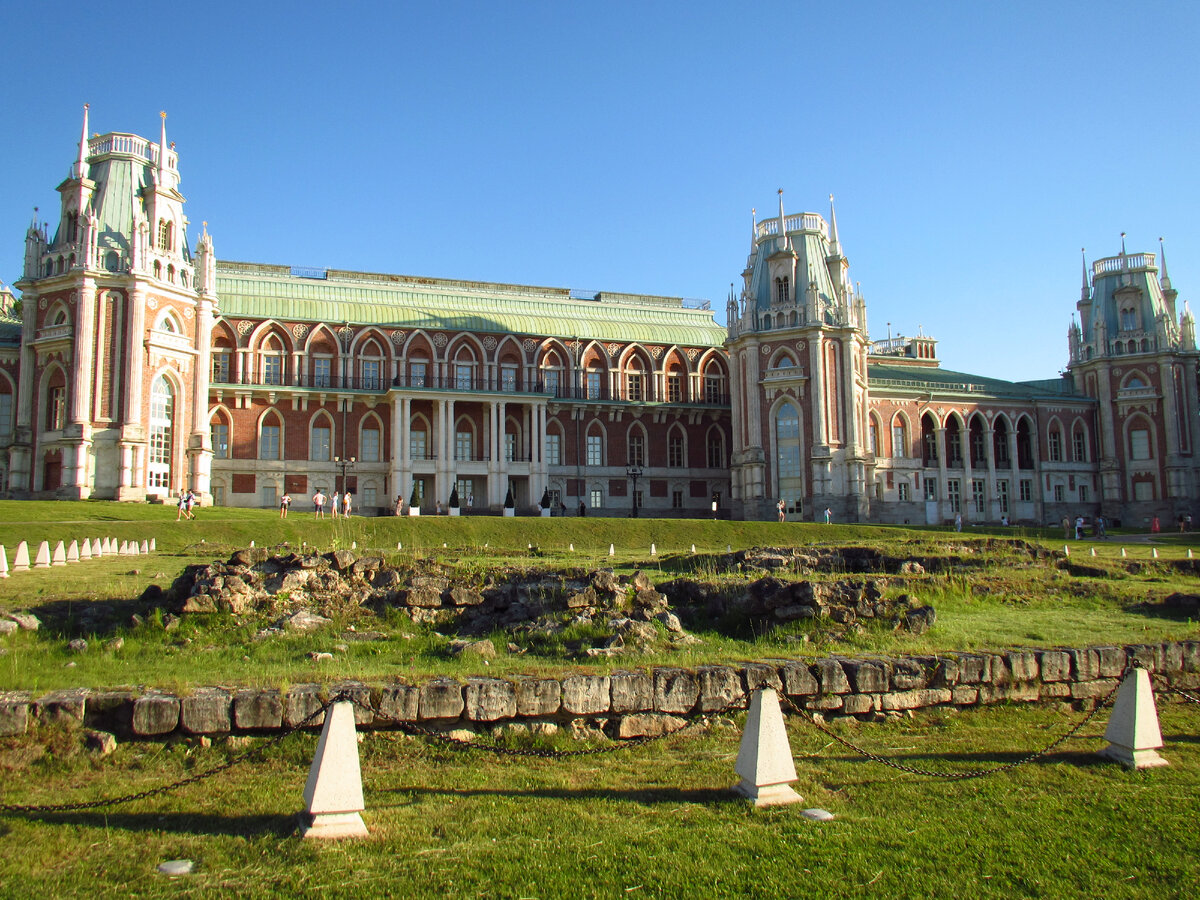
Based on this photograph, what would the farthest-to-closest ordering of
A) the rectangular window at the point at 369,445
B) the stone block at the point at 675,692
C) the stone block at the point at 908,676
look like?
the rectangular window at the point at 369,445 < the stone block at the point at 908,676 < the stone block at the point at 675,692

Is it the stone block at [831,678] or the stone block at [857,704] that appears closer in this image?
the stone block at [831,678]

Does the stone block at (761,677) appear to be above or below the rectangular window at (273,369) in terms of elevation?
below

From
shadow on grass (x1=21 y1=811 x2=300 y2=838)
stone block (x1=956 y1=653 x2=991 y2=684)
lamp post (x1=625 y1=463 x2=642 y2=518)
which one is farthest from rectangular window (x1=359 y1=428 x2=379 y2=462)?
shadow on grass (x1=21 y1=811 x2=300 y2=838)

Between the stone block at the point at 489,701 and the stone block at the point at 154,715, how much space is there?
277 centimetres

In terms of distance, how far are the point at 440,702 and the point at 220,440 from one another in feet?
158

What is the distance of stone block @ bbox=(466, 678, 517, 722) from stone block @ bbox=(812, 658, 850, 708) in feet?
11.7

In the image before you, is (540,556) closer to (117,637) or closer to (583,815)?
(117,637)

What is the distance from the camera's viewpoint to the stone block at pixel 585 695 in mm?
9158

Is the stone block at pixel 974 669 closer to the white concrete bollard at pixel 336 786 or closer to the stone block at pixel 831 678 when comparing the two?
the stone block at pixel 831 678

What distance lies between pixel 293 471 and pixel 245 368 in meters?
7.04

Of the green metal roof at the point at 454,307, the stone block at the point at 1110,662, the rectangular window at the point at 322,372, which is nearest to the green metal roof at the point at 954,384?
the green metal roof at the point at 454,307

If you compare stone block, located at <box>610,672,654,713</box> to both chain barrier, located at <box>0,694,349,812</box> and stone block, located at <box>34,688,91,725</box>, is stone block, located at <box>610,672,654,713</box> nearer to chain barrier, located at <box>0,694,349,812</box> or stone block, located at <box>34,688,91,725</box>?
chain barrier, located at <box>0,694,349,812</box>

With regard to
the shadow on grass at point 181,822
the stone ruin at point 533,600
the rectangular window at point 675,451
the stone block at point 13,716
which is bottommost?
the shadow on grass at point 181,822

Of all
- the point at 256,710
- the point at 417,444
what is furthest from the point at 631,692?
the point at 417,444
